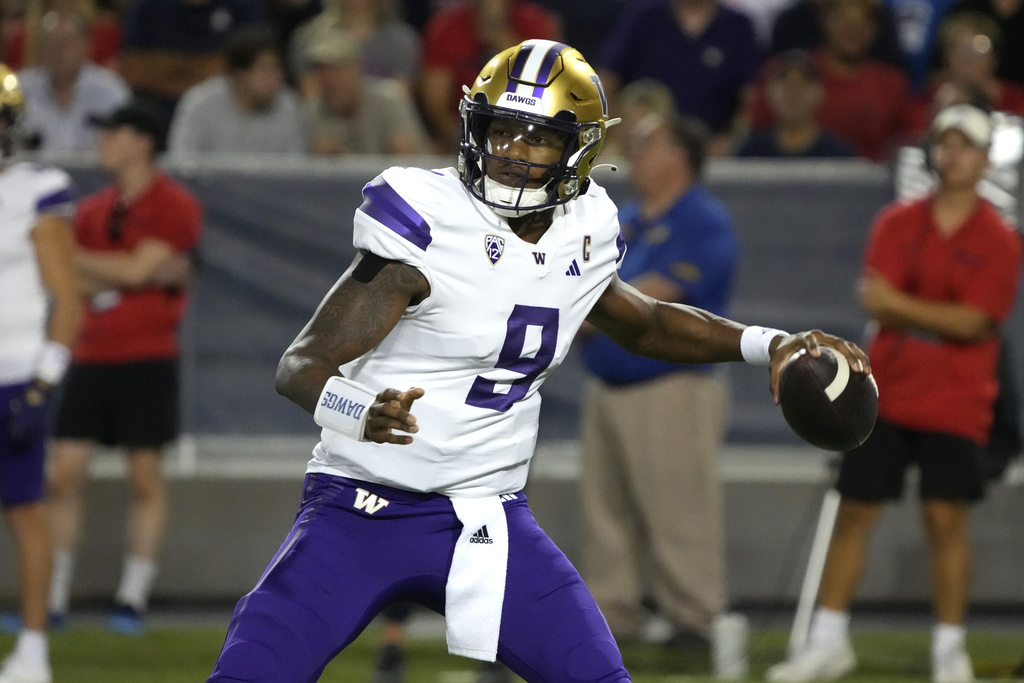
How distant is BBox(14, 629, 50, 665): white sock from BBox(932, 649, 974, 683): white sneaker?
309cm

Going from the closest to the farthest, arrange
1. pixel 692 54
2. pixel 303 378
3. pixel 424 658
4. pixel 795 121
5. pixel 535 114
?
pixel 303 378
pixel 535 114
pixel 424 658
pixel 795 121
pixel 692 54

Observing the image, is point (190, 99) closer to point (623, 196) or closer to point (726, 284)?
point (623, 196)

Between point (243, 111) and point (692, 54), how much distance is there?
2287 millimetres

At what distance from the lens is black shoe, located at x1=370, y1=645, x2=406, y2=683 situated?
16.9ft

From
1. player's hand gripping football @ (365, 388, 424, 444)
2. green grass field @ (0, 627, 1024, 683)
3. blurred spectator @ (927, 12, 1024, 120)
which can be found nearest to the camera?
player's hand gripping football @ (365, 388, 424, 444)

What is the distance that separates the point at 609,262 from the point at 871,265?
2371 mm

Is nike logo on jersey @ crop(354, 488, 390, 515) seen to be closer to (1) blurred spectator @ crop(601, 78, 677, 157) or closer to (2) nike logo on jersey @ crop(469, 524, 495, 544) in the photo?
(2) nike logo on jersey @ crop(469, 524, 495, 544)

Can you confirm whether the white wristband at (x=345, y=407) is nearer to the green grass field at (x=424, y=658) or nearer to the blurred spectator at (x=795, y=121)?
the green grass field at (x=424, y=658)

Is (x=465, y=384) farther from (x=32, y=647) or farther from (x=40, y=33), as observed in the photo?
(x=40, y=33)

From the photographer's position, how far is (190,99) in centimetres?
708

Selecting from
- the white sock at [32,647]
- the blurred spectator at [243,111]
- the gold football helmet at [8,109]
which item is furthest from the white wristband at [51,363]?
the blurred spectator at [243,111]

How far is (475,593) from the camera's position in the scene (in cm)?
294

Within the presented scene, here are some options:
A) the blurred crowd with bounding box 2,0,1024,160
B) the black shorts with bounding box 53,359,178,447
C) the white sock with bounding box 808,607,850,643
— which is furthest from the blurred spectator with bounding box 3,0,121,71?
the white sock with bounding box 808,607,850,643

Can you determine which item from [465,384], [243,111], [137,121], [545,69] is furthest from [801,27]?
[465,384]
